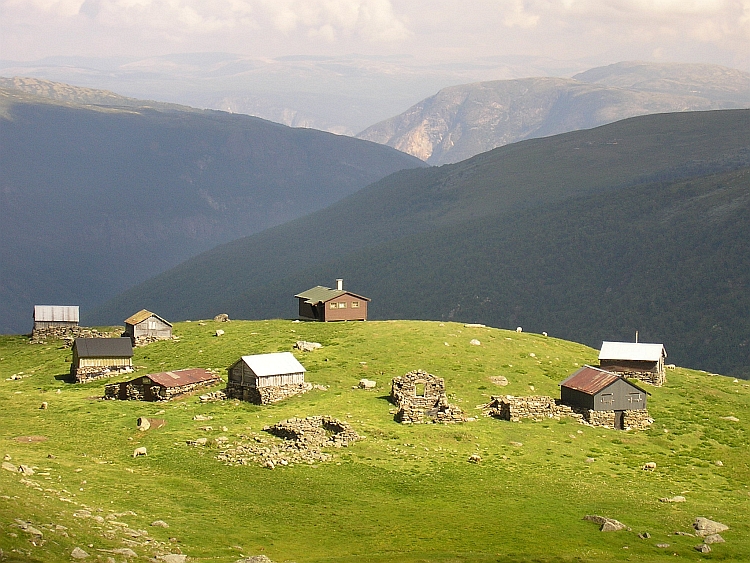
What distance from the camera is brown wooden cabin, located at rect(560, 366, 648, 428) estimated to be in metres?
73.8

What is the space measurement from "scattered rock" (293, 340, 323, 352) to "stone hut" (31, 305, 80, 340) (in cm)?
3393

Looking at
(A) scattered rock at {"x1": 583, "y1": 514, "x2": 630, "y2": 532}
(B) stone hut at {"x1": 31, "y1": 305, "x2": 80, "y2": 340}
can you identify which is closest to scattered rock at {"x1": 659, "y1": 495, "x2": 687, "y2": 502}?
(A) scattered rock at {"x1": 583, "y1": 514, "x2": 630, "y2": 532}

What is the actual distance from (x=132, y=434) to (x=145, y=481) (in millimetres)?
11342

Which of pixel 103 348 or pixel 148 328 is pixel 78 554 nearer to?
pixel 103 348

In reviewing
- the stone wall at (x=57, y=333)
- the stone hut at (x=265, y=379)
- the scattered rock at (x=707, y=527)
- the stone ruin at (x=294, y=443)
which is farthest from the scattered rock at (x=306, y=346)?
the scattered rock at (x=707, y=527)

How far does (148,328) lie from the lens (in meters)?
102

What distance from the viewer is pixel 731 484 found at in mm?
62156

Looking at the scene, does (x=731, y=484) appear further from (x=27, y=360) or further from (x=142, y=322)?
(x=27, y=360)

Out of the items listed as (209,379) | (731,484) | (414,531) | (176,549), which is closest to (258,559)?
(176,549)

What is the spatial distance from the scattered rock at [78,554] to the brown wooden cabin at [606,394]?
45.2 metres

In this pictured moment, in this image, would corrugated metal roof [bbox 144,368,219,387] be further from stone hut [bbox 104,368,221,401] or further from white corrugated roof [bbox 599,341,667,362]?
white corrugated roof [bbox 599,341,667,362]

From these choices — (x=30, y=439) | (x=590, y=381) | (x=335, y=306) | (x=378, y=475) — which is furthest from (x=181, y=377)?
(x=335, y=306)

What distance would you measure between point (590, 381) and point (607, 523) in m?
27.0

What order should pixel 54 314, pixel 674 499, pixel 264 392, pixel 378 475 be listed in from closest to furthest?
1. pixel 674 499
2. pixel 378 475
3. pixel 264 392
4. pixel 54 314
